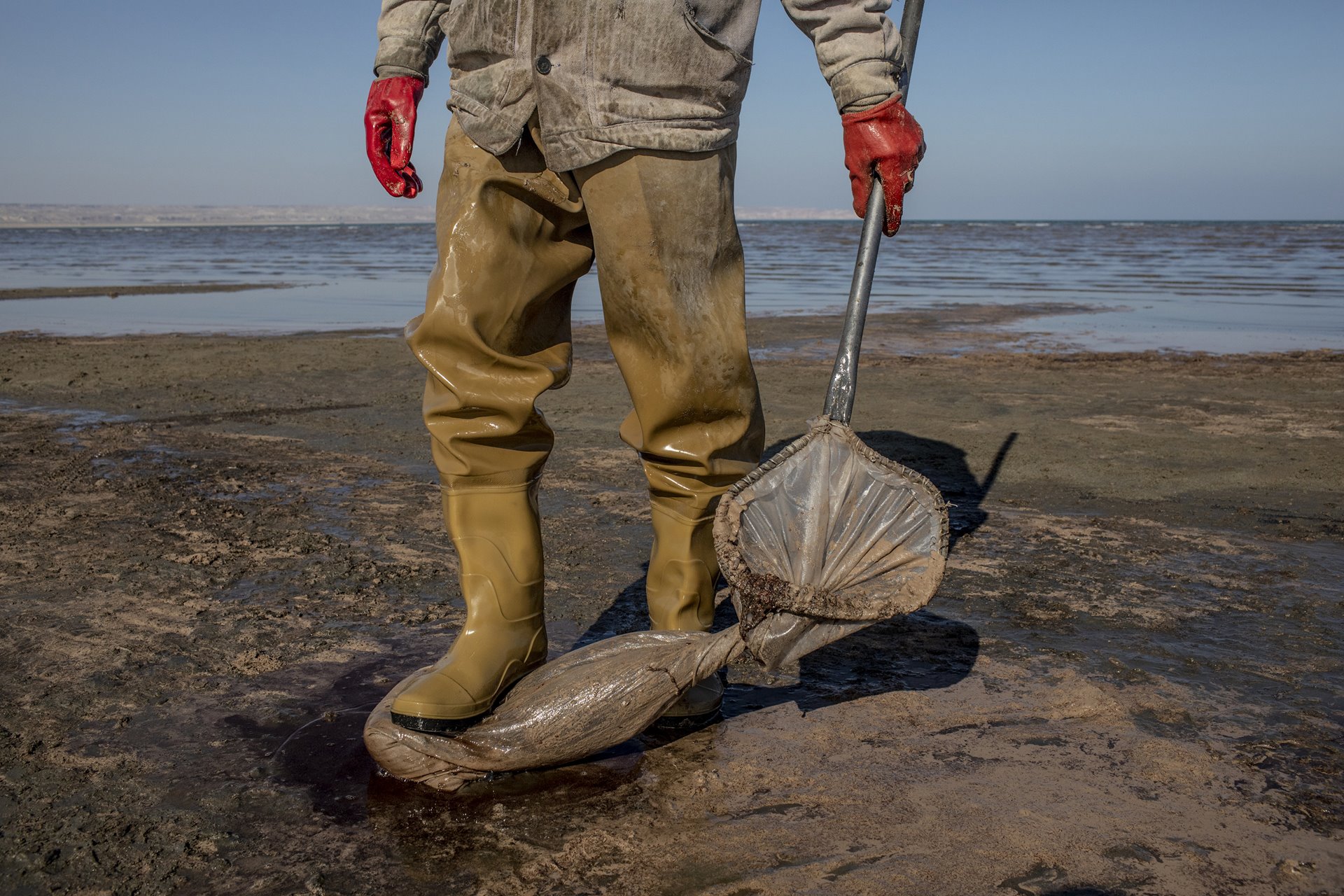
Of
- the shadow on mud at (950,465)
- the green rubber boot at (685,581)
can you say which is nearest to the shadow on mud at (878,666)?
the green rubber boot at (685,581)

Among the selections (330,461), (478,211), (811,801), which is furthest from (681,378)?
(330,461)

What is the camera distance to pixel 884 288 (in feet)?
55.2

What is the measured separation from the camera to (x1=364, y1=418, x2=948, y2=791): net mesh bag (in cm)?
202

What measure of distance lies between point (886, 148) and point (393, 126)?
1.01 meters

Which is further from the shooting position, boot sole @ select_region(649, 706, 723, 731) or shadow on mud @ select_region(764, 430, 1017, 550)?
shadow on mud @ select_region(764, 430, 1017, 550)

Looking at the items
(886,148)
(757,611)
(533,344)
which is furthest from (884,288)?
(757,611)

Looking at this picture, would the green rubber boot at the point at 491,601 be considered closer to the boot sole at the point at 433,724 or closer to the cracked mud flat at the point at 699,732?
the boot sole at the point at 433,724

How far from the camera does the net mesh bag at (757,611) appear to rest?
Result: 202cm

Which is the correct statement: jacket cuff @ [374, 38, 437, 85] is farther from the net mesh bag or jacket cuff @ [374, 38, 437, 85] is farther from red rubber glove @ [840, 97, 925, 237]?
the net mesh bag

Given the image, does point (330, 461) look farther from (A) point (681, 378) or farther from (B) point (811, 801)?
(B) point (811, 801)

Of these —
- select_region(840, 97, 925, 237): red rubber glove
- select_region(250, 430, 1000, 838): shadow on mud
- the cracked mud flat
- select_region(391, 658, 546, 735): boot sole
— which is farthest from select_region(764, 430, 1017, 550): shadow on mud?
select_region(391, 658, 546, 735): boot sole

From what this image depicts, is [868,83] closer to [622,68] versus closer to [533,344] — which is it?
[622,68]

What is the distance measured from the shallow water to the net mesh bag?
765cm

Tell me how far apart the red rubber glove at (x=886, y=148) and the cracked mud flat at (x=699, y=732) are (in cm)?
108
